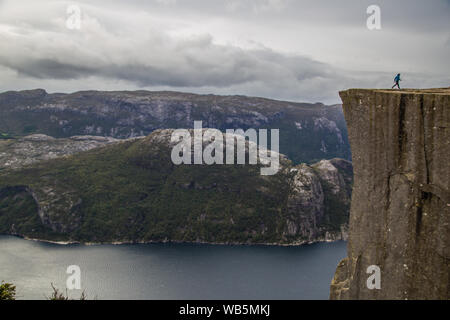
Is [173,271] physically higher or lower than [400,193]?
lower

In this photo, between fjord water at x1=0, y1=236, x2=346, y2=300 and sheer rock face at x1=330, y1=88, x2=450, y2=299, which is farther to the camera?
fjord water at x1=0, y1=236, x2=346, y2=300

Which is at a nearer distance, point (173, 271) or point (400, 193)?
point (400, 193)

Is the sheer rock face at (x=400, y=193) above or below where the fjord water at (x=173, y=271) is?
above

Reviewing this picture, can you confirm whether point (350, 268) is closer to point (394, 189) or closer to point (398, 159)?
point (394, 189)

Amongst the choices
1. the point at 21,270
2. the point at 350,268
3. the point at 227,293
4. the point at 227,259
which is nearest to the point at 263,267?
the point at 227,259
